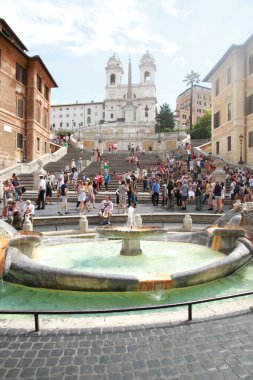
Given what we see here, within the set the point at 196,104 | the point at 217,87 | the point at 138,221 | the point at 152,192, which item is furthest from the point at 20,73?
the point at 196,104

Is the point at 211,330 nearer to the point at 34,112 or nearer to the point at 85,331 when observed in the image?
the point at 85,331

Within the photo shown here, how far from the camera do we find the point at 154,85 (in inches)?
4483

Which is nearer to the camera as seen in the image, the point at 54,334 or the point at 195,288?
the point at 54,334

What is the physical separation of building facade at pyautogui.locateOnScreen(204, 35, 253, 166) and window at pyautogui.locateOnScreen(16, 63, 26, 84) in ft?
68.0

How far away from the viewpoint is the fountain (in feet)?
19.8

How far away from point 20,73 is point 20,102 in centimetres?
299

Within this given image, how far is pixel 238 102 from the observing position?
102 ft

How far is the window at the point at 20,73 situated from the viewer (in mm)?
34084

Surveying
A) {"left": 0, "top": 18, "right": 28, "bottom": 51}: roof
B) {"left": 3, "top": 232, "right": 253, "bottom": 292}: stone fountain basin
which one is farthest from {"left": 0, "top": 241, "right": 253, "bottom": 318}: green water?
{"left": 0, "top": 18, "right": 28, "bottom": 51}: roof

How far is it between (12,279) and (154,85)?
114452 millimetres

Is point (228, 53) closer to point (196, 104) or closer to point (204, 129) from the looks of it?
point (204, 129)

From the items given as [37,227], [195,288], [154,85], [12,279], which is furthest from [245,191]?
[154,85]

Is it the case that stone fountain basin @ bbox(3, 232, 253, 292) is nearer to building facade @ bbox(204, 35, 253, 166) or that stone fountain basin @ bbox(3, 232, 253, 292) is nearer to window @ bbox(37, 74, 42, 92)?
building facade @ bbox(204, 35, 253, 166)

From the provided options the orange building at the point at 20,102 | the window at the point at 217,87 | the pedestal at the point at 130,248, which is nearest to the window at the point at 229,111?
the window at the point at 217,87
